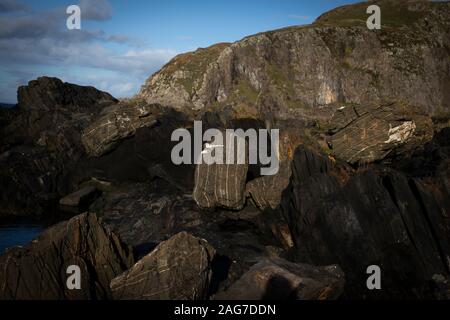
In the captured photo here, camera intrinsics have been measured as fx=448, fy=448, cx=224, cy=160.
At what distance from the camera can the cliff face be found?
15200 cm

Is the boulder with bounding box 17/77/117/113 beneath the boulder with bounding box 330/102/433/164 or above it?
above

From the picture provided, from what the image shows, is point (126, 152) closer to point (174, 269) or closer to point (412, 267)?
point (174, 269)

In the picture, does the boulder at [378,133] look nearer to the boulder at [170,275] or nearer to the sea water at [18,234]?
the boulder at [170,275]

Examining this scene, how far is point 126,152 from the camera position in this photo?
2707 inches

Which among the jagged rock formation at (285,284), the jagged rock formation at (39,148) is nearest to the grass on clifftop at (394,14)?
the jagged rock formation at (39,148)

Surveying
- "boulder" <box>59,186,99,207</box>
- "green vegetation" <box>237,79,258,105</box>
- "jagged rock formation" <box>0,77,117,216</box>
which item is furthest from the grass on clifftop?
"boulder" <box>59,186,99,207</box>

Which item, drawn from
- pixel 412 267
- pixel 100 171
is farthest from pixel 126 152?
pixel 412 267

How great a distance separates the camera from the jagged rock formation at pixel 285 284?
25781 millimetres

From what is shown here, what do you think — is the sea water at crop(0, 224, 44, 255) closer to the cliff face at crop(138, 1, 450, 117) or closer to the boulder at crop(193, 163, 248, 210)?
the boulder at crop(193, 163, 248, 210)

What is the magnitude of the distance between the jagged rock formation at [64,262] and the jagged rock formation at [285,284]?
313 inches

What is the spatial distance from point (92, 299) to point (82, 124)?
62.3 meters

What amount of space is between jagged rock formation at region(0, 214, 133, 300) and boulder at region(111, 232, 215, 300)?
209 cm

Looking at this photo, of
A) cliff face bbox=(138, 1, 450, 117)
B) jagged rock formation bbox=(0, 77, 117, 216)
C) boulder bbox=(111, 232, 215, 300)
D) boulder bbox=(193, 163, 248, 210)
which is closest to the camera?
boulder bbox=(111, 232, 215, 300)

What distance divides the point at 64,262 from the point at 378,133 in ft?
147
